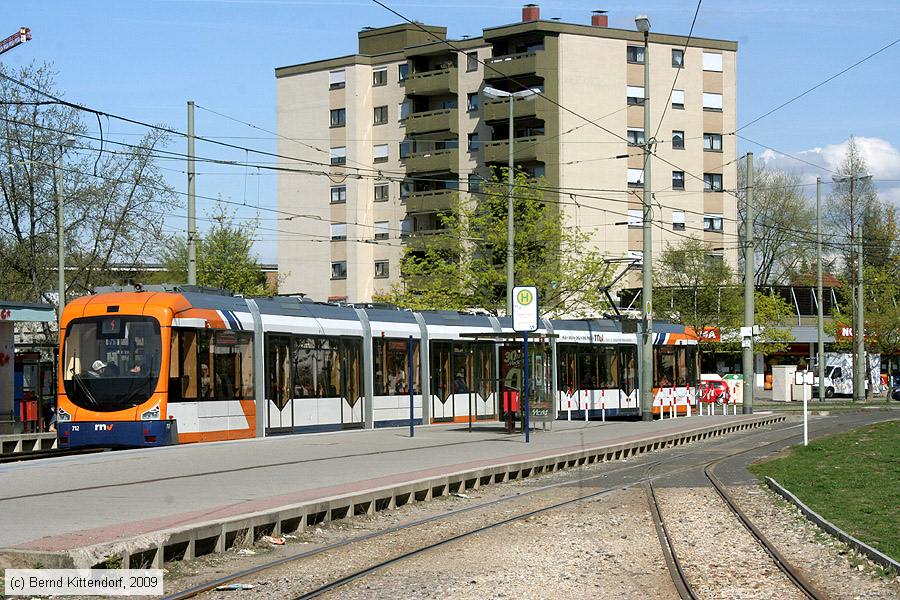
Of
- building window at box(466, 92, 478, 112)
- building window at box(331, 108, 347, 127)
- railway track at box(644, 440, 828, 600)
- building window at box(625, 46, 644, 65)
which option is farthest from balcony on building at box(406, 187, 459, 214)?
railway track at box(644, 440, 828, 600)

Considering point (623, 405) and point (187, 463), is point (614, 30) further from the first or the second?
point (187, 463)

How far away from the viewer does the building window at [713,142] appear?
237ft

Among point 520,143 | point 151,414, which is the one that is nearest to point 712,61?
point 520,143

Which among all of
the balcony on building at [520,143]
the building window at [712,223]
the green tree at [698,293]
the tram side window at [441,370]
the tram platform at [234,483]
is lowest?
the tram platform at [234,483]

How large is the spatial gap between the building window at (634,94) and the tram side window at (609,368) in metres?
31.7

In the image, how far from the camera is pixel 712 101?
7225 centimetres

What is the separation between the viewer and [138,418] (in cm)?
2372

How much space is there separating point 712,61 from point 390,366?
150ft

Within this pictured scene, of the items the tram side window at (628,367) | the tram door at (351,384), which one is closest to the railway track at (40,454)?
the tram door at (351,384)

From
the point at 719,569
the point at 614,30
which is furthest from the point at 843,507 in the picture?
the point at 614,30

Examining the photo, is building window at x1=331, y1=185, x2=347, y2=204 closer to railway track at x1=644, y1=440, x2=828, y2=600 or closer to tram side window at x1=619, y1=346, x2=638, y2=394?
tram side window at x1=619, y1=346, x2=638, y2=394

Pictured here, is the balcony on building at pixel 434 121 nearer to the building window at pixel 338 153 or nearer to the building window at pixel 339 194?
the building window at pixel 338 153

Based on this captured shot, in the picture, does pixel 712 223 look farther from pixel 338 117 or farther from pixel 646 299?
pixel 646 299

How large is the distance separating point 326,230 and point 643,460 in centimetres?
5435
